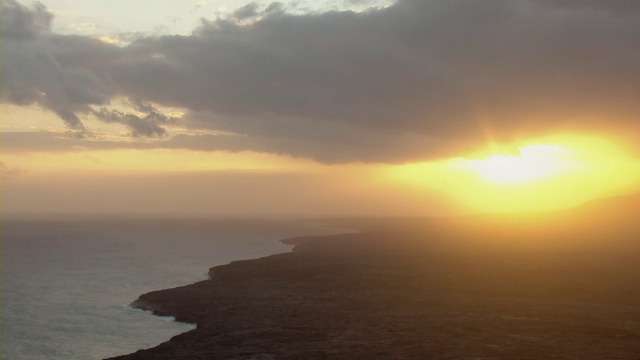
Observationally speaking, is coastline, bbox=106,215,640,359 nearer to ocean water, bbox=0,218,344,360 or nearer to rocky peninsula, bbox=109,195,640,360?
rocky peninsula, bbox=109,195,640,360

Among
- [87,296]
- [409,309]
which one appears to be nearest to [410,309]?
[409,309]

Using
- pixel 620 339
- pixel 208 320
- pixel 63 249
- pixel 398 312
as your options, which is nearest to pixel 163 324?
pixel 208 320

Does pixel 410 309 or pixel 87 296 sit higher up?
pixel 87 296

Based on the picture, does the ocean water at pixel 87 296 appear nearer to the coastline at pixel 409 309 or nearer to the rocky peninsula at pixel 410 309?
the rocky peninsula at pixel 410 309

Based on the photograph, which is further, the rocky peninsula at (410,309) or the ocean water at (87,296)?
the ocean water at (87,296)

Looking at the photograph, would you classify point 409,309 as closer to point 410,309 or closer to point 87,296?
point 410,309

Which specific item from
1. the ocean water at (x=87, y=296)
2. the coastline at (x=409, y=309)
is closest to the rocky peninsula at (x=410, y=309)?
the coastline at (x=409, y=309)

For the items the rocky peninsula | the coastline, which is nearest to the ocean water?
the rocky peninsula

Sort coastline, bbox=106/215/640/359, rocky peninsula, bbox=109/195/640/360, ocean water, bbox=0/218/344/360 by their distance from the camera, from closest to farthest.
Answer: rocky peninsula, bbox=109/195/640/360 < coastline, bbox=106/215/640/359 < ocean water, bbox=0/218/344/360
